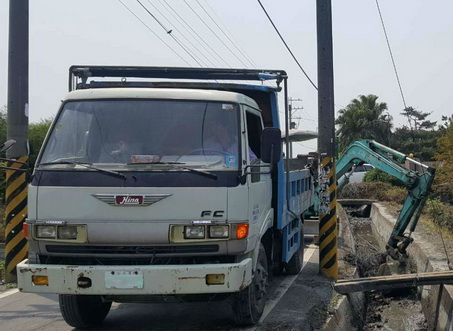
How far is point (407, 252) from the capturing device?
534 inches

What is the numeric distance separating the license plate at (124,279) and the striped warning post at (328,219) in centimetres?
497

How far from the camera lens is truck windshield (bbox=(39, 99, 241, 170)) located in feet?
18.3

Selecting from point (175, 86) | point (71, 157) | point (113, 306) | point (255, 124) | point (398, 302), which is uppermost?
point (175, 86)

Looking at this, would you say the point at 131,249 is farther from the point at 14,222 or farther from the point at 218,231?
the point at 14,222

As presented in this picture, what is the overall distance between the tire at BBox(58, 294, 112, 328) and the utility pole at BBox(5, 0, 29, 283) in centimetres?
355

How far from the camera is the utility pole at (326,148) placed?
948 cm

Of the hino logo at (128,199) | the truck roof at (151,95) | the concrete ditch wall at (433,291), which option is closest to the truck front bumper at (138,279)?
the hino logo at (128,199)

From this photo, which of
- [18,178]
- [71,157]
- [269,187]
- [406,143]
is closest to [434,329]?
[269,187]

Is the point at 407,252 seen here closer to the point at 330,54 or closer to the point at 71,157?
the point at 330,54

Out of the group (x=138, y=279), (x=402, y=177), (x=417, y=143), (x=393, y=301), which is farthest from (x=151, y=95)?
(x=417, y=143)

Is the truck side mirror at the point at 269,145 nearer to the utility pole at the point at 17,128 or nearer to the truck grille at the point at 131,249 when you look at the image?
the truck grille at the point at 131,249

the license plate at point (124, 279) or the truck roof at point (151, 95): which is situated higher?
the truck roof at point (151, 95)

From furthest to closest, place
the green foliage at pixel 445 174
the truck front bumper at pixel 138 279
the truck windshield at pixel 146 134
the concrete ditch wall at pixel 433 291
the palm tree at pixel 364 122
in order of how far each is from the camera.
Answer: the palm tree at pixel 364 122 < the green foliage at pixel 445 174 < the concrete ditch wall at pixel 433 291 < the truck windshield at pixel 146 134 < the truck front bumper at pixel 138 279

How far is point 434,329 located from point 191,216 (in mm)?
5365
